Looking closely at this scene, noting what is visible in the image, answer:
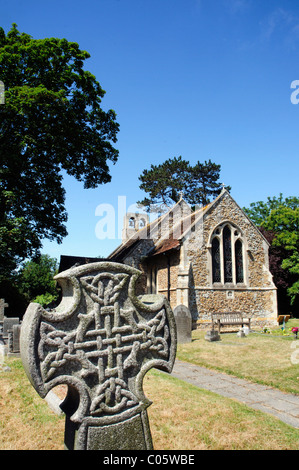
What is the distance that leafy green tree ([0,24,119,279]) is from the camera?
13.6 m

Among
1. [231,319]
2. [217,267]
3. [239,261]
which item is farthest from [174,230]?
[231,319]

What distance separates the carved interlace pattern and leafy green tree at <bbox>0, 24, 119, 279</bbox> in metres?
11.1

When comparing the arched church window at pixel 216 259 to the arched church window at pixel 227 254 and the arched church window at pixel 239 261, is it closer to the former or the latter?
the arched church window at pixel 227 254

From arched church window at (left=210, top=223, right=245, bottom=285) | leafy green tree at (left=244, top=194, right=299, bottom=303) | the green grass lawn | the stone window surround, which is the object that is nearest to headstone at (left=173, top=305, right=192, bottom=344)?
the green grass lawn

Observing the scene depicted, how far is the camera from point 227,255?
19016 millimetres

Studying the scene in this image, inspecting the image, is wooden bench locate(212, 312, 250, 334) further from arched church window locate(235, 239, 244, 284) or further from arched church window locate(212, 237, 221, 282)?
arched church window locate(235, 239, 244, 284)

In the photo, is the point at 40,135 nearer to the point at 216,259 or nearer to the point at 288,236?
the point at 216,259

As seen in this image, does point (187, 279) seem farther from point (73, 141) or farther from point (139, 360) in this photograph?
point (139, 360)

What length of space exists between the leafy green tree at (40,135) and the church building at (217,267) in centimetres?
623

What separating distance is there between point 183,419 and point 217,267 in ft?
47.6

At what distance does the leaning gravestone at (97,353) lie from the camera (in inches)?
110

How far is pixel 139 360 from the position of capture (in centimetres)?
322

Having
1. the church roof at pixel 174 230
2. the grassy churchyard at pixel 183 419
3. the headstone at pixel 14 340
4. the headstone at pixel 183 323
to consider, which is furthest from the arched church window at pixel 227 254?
the headstone at pixel 14 340

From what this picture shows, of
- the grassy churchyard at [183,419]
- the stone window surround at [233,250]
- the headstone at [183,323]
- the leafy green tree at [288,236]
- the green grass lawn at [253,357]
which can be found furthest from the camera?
the leafy green tree at [288,236]
